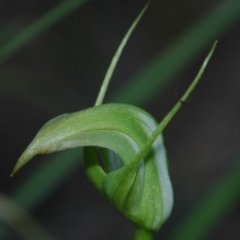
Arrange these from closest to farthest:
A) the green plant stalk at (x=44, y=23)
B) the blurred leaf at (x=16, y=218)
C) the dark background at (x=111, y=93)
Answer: the green plant stalk at (x=44, y=23)
the blurred leaf at (x=16, y=218)
the dark background at (x=111, y=93)

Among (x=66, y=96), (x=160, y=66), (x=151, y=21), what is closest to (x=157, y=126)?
(x=160, y=66)

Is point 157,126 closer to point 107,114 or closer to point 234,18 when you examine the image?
point 107,114

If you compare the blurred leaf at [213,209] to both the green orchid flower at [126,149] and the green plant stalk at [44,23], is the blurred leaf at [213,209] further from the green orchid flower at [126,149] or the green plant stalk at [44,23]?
the green plant stalk at [44,23]

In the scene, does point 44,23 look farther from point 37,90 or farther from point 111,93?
point 111,93

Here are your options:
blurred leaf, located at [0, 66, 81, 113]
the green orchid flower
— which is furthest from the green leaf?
blurred leaf, located at [0, 66, 81, 113]

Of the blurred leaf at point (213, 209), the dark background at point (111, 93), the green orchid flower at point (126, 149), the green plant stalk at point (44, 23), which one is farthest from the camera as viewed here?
the dark background at point (111, 93)

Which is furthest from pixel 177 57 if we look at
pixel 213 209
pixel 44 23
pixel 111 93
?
pixel 111 93

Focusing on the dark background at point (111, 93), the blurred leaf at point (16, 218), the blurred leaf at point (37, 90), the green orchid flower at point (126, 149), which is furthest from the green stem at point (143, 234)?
the dark background at point (111, 93)
